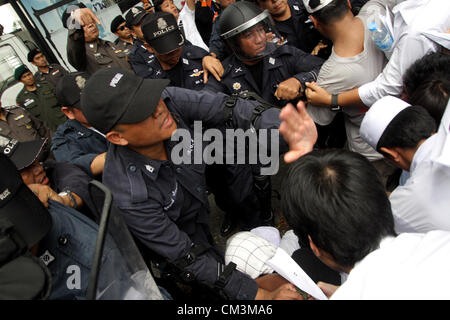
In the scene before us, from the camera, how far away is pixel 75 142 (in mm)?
2566

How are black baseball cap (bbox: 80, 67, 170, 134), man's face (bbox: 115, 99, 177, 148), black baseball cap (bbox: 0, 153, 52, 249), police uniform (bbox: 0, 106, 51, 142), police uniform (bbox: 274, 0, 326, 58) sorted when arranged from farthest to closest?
1. police uniform (bbox: 0, 106, 51, 142)
2. police uniform (bbox: 274, 0, 326, 58)
3. man's face (bbox: 115, 99, 177, 148)
4. black baseball cap (bbox: 80, 67, 170, 134)
5. black baseball cap (bbox: 0, 153, 52, 249)

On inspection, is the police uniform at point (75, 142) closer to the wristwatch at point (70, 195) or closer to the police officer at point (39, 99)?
the wristwatch at point (70, 195)

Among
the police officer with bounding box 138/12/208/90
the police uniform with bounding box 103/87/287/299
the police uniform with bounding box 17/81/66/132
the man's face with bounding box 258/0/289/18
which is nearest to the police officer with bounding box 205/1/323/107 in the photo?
the police officer with bounding box 138/12/208/90

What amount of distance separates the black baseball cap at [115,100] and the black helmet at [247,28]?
4.29ft

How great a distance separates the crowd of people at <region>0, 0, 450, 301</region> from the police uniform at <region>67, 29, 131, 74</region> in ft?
6.06

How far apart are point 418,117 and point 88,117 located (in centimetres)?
170

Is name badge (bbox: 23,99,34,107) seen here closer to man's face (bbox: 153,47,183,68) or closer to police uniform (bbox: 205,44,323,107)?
man's face (bbox: 153,47,183,68)

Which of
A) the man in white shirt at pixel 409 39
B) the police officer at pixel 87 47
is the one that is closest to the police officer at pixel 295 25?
the man in white shirt at pixel 409 39

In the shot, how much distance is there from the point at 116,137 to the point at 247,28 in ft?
5.02

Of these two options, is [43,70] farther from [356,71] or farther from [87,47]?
[356,71]

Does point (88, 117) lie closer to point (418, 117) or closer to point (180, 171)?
point (180, 171)

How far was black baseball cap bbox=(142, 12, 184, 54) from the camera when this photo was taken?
114 inches

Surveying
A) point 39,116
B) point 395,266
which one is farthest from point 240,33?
point 39,116

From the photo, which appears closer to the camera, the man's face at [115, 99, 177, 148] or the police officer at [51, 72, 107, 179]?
the man's face at [115, 99, 177, 148]
